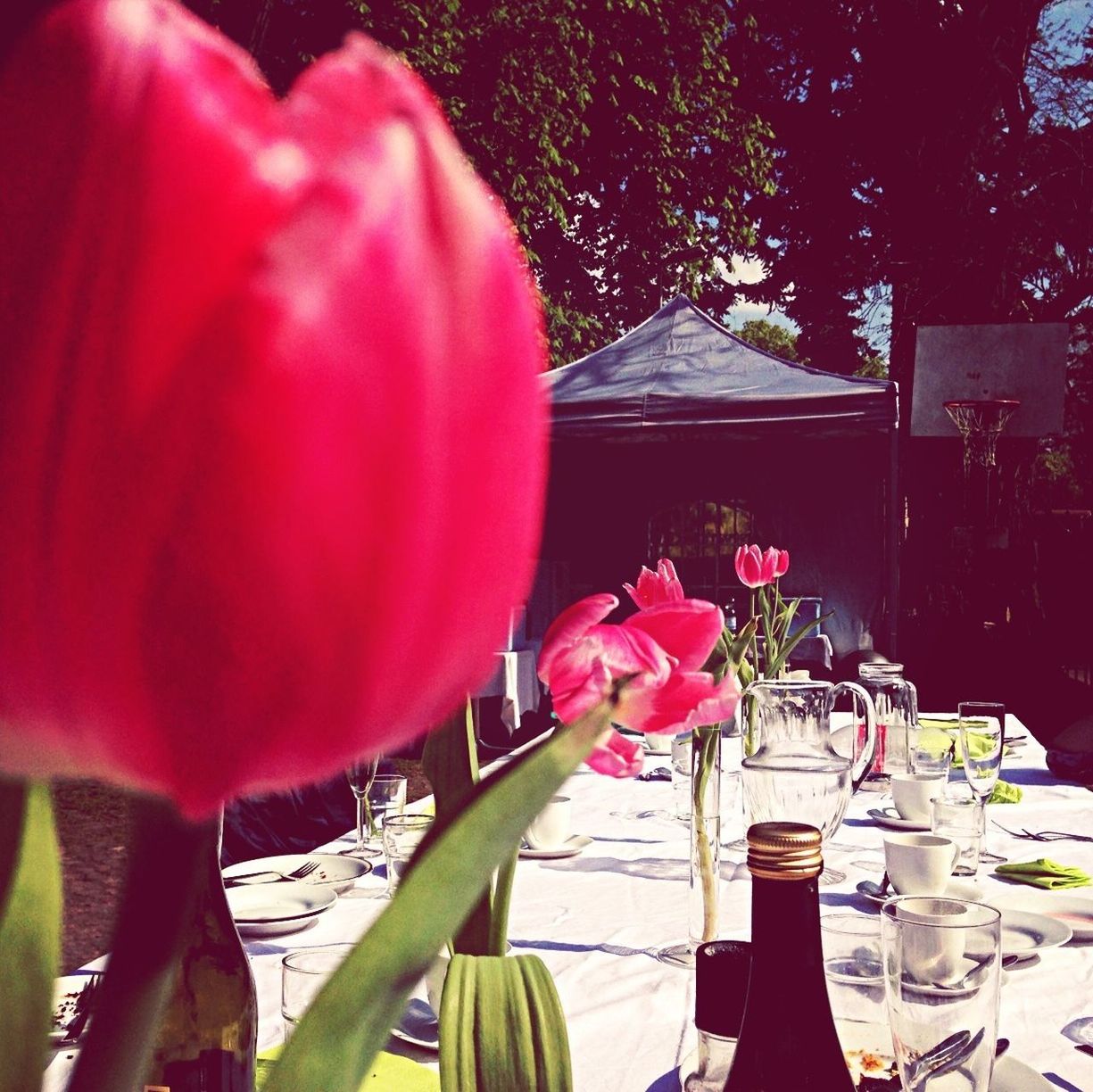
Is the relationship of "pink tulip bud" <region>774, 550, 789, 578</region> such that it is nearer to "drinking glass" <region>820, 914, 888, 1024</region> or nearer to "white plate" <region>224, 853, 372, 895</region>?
"white plate" <region>224, 853, 372, 895</region>

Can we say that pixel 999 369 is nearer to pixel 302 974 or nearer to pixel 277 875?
pixel 277 875

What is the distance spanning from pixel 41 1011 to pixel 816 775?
1155 millimetres

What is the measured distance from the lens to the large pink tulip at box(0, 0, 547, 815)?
5.9 inches

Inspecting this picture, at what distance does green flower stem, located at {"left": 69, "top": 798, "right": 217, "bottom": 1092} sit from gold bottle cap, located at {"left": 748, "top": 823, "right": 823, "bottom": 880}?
1.73 feet

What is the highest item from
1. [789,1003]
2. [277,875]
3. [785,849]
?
[785,849]

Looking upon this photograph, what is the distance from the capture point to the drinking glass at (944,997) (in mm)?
897

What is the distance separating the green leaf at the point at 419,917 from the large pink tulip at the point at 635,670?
0.03 metres

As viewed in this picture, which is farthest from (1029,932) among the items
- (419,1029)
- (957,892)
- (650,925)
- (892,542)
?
(892,542)

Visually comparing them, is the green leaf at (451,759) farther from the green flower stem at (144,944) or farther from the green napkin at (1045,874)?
the green napkin at (1045,874)

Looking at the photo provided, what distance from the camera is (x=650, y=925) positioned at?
1.50 metres

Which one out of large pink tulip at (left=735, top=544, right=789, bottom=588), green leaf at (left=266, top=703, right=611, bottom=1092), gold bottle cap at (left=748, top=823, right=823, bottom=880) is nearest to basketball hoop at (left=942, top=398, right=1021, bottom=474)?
large pink tulip at (left=735, top=544, right=789, bottom=588)

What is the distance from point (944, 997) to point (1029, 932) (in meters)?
0.60

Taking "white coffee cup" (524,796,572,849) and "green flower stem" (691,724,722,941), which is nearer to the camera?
"green flower stem" (691,724,722,941)

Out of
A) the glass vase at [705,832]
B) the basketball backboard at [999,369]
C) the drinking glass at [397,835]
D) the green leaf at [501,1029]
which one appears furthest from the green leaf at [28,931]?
the basketball backboard at [999,369]
